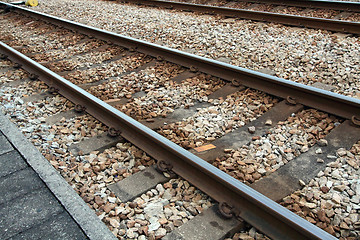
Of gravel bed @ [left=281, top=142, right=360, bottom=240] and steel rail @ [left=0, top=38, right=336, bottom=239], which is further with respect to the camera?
gravel bed @ [left=281, top=142, right=360, bottom=240]

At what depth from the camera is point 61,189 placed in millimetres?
2896

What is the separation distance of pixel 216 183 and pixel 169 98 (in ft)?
6.88

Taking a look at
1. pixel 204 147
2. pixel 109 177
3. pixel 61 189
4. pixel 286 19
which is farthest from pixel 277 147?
pixel 286 19

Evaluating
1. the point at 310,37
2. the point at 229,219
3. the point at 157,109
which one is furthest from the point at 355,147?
the point at 310,37

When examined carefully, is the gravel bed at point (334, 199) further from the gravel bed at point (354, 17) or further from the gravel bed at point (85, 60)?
the gravel bed at point (354, 17)

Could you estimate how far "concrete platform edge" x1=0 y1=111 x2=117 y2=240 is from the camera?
98.7 inches

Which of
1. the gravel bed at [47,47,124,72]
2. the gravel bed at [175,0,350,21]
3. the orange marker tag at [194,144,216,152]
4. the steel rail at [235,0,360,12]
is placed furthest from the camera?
the gravel bed at [175,0,350,21]

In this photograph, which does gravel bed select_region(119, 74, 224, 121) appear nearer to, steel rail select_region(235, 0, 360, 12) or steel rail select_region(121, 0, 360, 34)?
steel rail select_region(121, 0, 360, 34)

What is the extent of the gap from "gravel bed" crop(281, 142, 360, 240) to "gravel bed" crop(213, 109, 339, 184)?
0.37m

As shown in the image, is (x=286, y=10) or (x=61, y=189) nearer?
(x=61, y=189)

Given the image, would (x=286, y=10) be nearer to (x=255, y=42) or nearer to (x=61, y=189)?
(x=255, y=42)

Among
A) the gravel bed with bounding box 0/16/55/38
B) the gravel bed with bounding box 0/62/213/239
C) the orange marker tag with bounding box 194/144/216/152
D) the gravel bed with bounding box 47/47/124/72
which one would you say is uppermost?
the orange marker tag with bounding box 194/144/216/152

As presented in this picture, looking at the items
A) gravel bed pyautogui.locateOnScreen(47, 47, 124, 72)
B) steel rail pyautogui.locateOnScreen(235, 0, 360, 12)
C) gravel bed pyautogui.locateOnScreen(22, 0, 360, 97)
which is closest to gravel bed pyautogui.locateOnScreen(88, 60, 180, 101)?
gravel bed pyautogui.locateOnScreen(47, 47, 124, 72)

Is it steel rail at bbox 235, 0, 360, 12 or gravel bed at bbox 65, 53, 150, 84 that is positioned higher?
steel rail at bbox 235, 0, 360, 12
